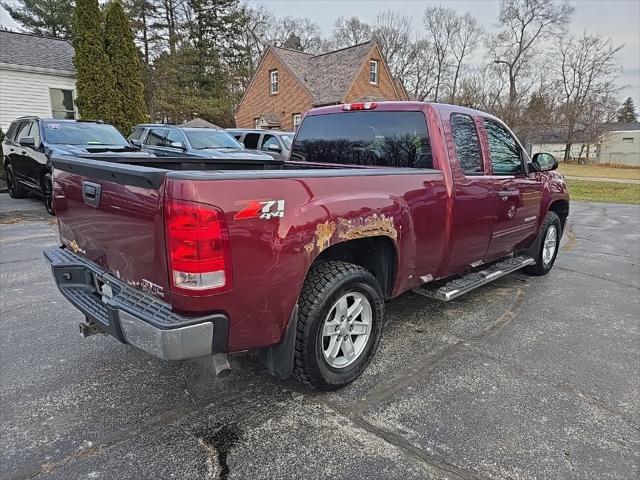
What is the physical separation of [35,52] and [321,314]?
21.0 m

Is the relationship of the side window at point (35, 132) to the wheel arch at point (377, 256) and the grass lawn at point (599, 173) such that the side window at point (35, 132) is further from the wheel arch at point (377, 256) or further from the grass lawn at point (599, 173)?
the grass lawn at point (599, 173)

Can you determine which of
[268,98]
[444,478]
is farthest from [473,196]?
[268,98]

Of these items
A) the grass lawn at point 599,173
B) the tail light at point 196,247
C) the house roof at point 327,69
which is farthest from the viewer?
the grass lawn at point 599,173

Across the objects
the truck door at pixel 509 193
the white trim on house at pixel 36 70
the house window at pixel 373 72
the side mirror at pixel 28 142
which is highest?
the house window at pixel 373 72

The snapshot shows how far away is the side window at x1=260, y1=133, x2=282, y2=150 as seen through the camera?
1310cm

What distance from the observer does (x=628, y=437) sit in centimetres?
255

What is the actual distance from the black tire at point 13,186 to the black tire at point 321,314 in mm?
Result: 11147

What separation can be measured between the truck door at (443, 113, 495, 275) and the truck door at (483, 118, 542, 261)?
0.16m

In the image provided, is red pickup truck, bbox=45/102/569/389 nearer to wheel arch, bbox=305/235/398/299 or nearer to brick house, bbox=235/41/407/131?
wheel arch, bbox=305/235/398/299

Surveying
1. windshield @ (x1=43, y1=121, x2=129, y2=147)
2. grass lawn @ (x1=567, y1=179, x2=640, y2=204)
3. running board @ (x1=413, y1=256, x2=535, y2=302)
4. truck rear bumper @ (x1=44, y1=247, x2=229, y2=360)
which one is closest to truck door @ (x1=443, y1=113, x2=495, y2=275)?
running board @ (x1=413, y1=256, x2=535, y2=302)

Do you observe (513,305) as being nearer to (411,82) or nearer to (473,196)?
(473,196)

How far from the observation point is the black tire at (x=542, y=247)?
5266 mm

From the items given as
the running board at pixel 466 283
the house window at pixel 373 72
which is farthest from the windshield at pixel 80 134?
the house window at pixel 373 72

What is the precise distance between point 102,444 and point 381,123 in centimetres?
307
